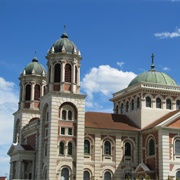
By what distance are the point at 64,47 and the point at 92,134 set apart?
11611 millimetres

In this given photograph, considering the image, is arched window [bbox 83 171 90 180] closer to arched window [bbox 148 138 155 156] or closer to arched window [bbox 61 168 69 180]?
arched window [bbox 61 168 69 180]

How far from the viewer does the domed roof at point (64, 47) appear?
203 feet

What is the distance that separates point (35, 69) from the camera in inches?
2896

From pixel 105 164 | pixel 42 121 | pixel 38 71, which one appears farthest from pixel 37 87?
pixel 105 164

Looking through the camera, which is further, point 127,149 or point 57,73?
point 127,149

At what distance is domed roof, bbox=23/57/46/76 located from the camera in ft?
240

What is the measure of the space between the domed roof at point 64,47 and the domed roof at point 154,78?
40.0ft

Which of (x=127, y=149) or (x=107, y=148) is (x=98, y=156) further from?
(x=127, y=149)

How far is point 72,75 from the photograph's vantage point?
60.9 meters

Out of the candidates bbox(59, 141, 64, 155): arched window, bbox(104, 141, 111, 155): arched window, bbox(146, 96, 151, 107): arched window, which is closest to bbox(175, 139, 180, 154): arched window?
bbox(146, 96, 151, 107): arched window

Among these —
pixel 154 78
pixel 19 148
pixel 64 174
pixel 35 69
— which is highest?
pixel 35 69

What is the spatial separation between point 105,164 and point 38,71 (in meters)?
19.2

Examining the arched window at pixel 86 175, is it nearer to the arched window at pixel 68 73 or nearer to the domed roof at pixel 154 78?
the arched window at pixel 68 73

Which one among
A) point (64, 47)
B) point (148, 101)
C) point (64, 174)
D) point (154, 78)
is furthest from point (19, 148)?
point (154, 78)
